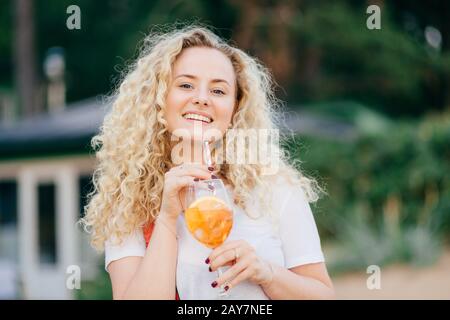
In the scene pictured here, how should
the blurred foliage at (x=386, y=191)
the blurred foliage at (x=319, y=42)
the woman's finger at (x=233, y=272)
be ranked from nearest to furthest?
the woman's finger at (x=233, y=272)
the blurred foliage at (x=386, y=191)
the blurred foliage at (x=319, y=42)

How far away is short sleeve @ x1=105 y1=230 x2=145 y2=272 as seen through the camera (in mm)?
2453

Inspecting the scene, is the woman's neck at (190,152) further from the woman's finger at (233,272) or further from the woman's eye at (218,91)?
the woman's finger at (233,272)

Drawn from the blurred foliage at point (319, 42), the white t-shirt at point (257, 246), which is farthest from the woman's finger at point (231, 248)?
the blurred foliage at point (319, 42)

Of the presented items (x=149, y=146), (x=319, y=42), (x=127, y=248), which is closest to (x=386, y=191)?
(x=319, y=42)

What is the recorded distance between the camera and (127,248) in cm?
246

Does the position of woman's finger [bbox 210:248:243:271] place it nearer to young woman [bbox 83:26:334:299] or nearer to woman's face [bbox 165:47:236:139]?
young woman [bbox 83:26:334:299]

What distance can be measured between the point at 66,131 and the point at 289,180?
8.51 metres

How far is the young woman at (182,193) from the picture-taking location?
235 cm

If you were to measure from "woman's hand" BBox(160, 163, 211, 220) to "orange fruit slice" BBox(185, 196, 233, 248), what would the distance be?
0.05 m

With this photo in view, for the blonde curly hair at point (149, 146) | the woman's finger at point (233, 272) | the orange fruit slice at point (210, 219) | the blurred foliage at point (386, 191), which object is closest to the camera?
the woman's finger at point (233, 272)

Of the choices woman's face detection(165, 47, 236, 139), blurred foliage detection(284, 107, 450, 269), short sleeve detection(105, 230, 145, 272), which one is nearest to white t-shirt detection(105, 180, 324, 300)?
short sleeve detection(105, 230, 145, 272)

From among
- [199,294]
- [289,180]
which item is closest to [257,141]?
[289,180]

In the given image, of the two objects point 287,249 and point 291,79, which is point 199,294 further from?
point 291,79

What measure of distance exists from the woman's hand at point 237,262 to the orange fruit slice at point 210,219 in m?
0.09
